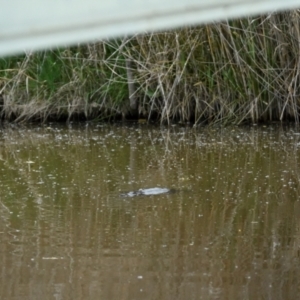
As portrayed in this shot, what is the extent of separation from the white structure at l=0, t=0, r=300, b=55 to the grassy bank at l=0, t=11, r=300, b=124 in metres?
6.18

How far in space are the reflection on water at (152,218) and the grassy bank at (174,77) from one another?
0.68m

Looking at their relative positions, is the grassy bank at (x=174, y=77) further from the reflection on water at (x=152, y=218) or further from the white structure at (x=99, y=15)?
the white structure at (x=99, y=15)

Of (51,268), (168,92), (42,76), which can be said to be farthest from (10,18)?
(42,76)

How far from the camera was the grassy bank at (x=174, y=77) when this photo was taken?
7.32 m

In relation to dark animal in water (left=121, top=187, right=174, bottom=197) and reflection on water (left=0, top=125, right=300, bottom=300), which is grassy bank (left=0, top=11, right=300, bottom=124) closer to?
reflection on water (left=0, top=125, right=300, bottom=300)

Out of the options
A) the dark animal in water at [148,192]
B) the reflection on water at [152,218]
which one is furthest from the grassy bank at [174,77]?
the dark animal in water at [148,192]

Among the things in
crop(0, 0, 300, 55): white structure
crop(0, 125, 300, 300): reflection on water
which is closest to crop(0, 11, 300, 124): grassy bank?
crop(0, 125, 300, 300): reflection on water

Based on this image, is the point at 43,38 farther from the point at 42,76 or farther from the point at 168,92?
the point at 42,76

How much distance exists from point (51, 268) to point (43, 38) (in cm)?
244

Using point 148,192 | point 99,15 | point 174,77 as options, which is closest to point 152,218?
point 148,192

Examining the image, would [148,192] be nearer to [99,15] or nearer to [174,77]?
[174,77]

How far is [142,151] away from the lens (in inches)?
249

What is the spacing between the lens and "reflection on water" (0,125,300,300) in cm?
322

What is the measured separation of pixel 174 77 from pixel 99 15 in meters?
6.43
